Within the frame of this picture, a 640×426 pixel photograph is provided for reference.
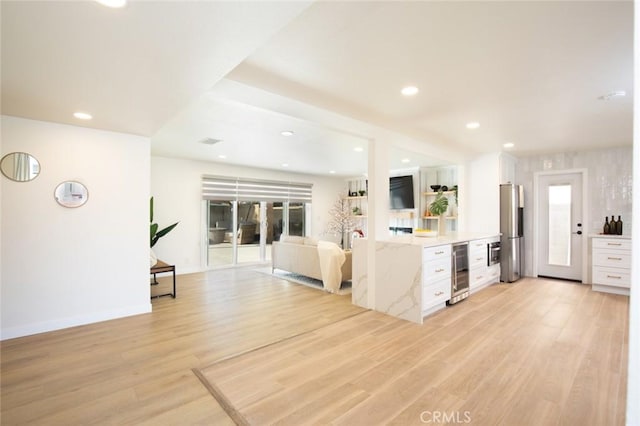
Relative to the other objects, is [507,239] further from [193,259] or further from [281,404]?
[193,259]

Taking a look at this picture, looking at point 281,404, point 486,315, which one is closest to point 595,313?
point 486,315

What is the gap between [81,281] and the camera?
348 cm

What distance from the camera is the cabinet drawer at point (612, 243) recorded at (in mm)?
4719

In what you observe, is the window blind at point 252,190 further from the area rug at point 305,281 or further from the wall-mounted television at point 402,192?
the wall-mounted television at point 402,192

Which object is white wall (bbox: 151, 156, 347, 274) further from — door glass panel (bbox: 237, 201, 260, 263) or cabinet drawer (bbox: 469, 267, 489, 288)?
cabinet drawer (bbox: 469, 267, 489, 288)

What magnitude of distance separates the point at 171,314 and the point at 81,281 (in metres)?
1.05

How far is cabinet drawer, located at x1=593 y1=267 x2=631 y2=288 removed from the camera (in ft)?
15.4

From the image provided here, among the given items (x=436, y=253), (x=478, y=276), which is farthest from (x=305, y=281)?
(x=478, y=276)

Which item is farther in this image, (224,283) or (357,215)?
(357,215)

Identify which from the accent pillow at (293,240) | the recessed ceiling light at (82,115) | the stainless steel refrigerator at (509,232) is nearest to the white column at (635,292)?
the recessed ceiling light at (82,115)

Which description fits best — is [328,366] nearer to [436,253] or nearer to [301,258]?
[436,253]

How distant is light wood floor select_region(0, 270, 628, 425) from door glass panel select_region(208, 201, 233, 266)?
3.27 meters

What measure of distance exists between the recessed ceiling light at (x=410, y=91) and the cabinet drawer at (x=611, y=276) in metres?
4.54

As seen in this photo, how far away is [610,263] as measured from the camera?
15.7 ft
